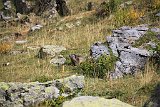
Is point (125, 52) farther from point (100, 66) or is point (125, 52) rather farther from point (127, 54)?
point (100, 66)

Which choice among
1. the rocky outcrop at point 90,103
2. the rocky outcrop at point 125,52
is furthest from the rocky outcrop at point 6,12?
the rocky outcrop at point 90,103

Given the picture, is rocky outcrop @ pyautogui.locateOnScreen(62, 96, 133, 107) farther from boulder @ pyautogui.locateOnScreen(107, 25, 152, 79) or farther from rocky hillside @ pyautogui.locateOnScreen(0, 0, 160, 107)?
boulder @ pyautogui.locateOnScreen(107, 25, 152, 79)

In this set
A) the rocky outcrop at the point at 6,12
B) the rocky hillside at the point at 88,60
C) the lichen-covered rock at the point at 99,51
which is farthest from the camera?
the rocky outcrop at the point at 6,12

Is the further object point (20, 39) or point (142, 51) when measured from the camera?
point (20, 39)

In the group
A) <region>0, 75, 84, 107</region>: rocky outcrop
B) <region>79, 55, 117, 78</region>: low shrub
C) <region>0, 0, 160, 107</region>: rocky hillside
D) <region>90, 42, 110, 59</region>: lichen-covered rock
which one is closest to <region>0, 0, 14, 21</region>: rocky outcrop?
<region>0, 0, 160, 107</region>: rocky hillside

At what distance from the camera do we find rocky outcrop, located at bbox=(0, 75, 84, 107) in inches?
534

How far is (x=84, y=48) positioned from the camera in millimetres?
21703

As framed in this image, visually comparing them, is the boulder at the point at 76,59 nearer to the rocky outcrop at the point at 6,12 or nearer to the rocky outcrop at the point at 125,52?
the rocky outcrop at the point at 125,52

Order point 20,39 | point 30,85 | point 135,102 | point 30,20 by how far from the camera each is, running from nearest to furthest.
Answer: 1. point 135,102
2. point 30,85
3. point 20,39
4. point 30,20

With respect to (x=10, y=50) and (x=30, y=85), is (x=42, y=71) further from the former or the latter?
(x=10, y=50)

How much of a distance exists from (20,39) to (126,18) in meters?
8.35

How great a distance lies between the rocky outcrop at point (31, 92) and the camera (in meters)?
13.6

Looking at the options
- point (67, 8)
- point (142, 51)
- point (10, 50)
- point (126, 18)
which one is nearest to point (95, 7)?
point (67, 8)

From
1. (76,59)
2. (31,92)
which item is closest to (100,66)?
(76,59)
